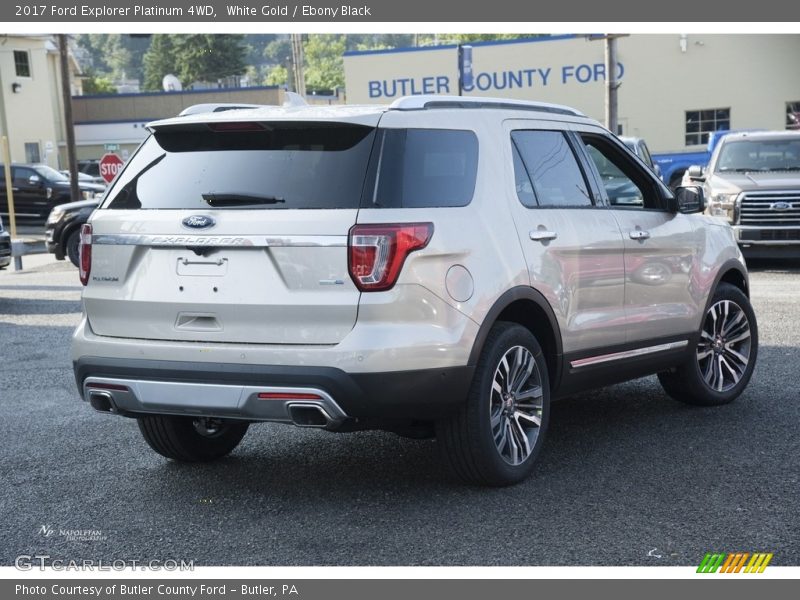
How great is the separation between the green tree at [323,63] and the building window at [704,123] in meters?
117

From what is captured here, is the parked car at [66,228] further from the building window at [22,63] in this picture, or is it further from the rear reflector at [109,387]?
the building window at [22,63]

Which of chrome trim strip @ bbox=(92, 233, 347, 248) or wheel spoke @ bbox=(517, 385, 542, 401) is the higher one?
chrome trim strip @ bbox=(92, 233, 347, 248)

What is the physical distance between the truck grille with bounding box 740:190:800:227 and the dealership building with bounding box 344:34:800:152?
2450cm

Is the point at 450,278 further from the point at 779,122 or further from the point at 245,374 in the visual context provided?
the point at 779,122

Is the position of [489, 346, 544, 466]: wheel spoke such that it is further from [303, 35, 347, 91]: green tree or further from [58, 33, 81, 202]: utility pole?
[303, 35, 347, 91]: green tree

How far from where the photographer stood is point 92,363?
216 inches

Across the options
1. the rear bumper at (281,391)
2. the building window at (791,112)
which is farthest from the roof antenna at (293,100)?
the building window at (791,112)

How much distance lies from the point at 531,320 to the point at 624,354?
91 centimetres

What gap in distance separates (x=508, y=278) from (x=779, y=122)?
38181 mm

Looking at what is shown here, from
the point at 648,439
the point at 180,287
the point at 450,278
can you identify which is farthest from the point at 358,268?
the point at 648,439

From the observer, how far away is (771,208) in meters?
15.9

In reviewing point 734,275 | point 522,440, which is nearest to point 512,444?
point 522,440

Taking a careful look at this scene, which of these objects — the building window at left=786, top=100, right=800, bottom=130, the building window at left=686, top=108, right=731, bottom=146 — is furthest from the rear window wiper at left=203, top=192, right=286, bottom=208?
the building window at left=686, top=108, right=731, bottom=146

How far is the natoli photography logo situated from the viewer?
5.05 meters
